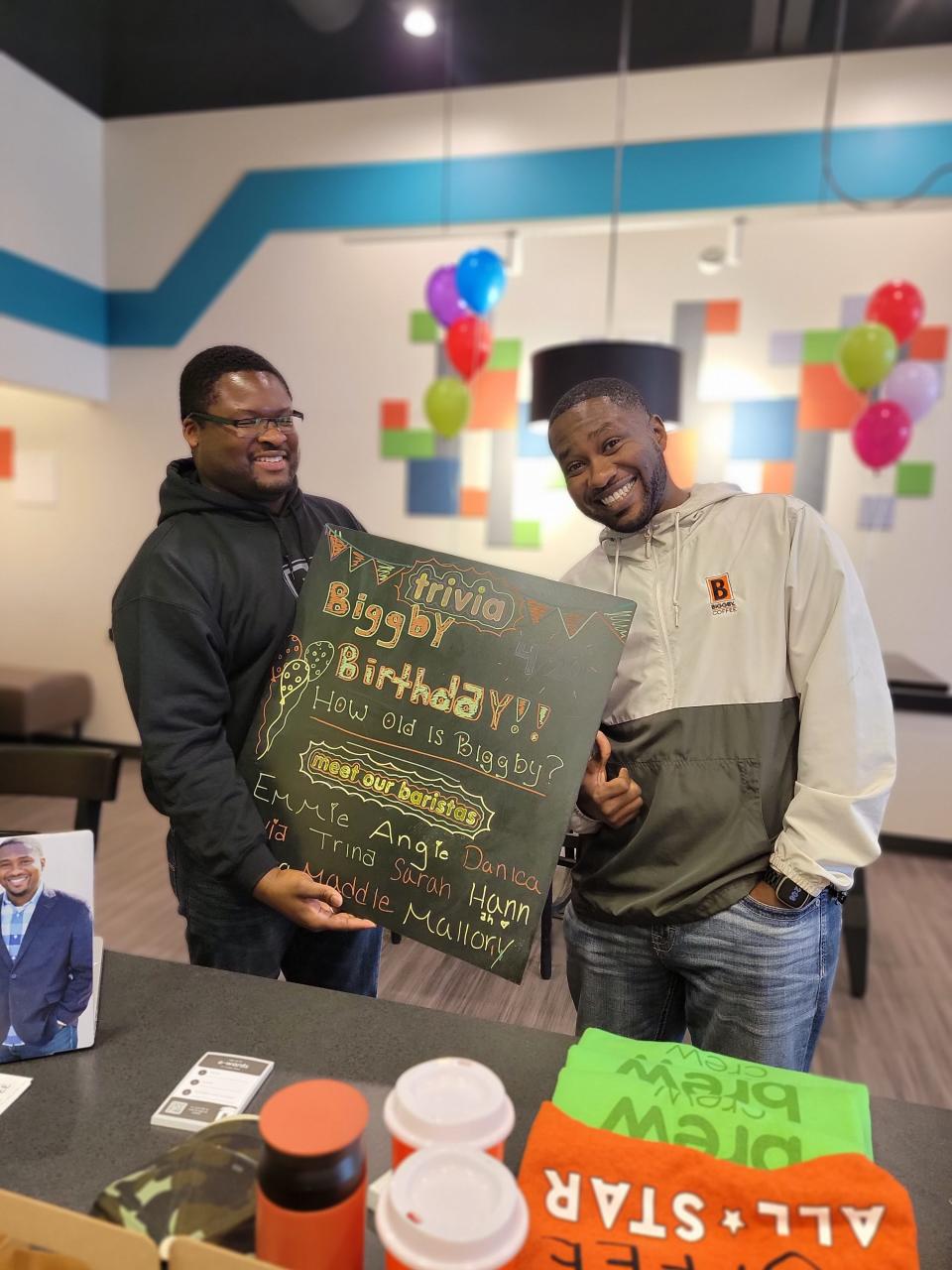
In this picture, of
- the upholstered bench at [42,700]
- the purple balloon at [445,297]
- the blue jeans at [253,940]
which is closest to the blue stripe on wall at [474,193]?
the purple balloon at [445,297]

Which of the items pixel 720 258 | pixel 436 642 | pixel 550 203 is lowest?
pixel 436 642

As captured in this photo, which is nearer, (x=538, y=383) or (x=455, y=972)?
(x=455, y=972)

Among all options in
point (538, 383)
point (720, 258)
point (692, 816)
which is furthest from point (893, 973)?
point (720, 258)

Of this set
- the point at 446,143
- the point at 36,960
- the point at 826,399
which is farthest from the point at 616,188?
the point at 36,960

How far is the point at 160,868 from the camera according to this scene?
3.56 m

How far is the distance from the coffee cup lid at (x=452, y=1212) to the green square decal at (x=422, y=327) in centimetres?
435

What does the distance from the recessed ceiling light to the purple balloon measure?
1008mm

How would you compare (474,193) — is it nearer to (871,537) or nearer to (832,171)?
(832,171)

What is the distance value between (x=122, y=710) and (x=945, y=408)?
15.7 feet

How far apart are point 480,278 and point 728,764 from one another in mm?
3176

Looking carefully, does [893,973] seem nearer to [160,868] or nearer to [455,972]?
[455,972]

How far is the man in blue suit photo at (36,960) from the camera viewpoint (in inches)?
35.6

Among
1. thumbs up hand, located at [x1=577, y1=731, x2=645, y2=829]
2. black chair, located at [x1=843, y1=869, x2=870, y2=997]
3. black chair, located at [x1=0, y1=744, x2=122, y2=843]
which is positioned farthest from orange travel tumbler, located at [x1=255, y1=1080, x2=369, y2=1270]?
black chair, located at [x1=843, y1=869, x2=870, y2=997]

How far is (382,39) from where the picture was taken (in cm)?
393
